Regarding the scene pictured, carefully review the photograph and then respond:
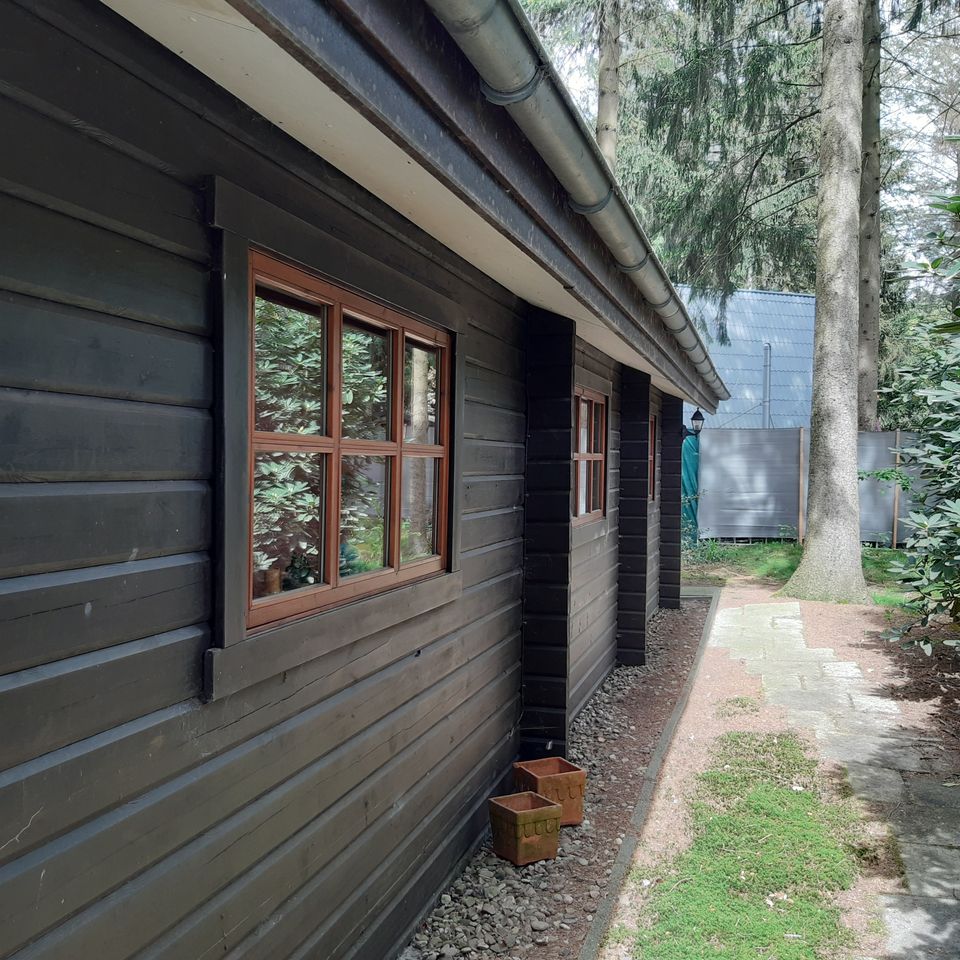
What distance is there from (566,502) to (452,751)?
1517 millimetres

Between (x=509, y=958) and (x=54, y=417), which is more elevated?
(x=54, y=417)

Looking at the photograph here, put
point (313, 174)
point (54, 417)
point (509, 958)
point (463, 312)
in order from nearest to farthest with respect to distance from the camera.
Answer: point (54, 417) → point (313, 174) → point (509, 958) → point (463, 312)

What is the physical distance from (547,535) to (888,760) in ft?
7.93

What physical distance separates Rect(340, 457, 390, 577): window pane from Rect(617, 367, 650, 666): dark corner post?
16.2ft

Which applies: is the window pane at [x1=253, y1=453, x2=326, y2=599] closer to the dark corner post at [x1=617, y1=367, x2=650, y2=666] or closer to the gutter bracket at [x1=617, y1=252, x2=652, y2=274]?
the gutter bracket at [x1=617, y1=252, x2=652, y2=274]

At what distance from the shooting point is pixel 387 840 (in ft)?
9.30

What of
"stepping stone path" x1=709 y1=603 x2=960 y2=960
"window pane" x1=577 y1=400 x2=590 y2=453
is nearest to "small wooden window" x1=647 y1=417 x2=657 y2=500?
"stepping stone path" x1=709 y1=603 x2=960 y2=960

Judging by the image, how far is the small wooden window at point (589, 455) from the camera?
17.9ft

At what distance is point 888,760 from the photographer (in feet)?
15.9

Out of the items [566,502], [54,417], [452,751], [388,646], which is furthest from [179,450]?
[566,502]

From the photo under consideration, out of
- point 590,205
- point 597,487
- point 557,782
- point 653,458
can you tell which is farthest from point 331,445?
point 653,458

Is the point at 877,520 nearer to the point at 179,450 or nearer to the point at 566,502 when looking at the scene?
the point at 566,502

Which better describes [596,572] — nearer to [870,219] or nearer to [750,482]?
[750,482]

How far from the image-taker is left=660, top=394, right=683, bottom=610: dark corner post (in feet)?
33.0
